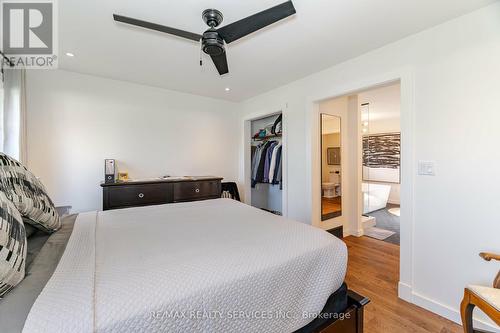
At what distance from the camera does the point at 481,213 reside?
1582 mm

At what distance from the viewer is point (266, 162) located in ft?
13.0

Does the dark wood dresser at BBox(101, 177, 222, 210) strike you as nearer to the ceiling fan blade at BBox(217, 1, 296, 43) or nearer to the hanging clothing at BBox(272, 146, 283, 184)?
the hanging clothing at BBox(272, 146, 283, 184)

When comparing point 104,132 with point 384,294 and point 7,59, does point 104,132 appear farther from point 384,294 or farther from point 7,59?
point 384,294

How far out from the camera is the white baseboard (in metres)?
1.55

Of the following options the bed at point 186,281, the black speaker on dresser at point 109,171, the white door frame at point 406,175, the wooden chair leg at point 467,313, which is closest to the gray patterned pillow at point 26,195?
the bed at point 186,281

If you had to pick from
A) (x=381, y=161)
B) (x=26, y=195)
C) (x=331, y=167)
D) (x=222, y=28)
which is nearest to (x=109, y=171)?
(x=26, y=195)

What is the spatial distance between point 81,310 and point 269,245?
0.80 m

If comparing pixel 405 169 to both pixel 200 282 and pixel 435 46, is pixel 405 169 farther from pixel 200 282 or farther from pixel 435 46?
pixel 200 282

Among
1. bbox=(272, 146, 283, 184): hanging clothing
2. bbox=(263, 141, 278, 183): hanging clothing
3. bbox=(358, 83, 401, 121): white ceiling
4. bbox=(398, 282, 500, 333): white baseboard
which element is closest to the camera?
bbox=(398, 282, 500, 333): white baseboard

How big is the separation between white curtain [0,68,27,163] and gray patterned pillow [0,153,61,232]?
1.47 m

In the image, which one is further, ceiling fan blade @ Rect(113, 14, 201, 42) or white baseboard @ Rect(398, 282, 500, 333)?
white baseboard @ Rect(398, 282, 500, 333)

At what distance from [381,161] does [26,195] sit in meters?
6.38

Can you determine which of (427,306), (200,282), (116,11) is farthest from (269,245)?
(116,11)

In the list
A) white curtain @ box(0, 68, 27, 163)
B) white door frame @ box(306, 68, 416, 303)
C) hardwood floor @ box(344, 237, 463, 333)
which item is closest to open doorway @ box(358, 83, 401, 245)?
hardwood floor @ box(344, 237, 463, 333)
